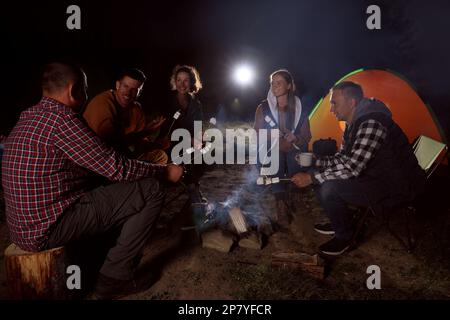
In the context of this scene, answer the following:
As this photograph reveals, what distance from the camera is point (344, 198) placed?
11.4 feet

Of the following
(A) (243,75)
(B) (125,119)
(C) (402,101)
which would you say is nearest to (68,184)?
(B) (125,119)

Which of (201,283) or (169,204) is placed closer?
(201,283)

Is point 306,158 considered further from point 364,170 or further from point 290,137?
point 290,137

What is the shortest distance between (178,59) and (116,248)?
463 inches

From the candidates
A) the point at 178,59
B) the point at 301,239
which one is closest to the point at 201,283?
the point at 301,239

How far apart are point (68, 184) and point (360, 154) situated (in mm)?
2896

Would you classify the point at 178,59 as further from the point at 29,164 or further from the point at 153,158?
the point at 29,164

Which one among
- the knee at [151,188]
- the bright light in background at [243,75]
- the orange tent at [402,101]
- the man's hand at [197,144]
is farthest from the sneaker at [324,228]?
the bright light in background at [243,75]

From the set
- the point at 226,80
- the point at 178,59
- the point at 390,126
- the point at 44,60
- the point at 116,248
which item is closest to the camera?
the point at 116,248

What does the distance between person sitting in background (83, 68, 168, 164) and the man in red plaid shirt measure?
123cm

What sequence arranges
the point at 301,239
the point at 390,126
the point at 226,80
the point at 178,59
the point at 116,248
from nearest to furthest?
the point at 116,248, the point at 390,126, the point at 301,239, the point at 178,59, the point at 226,80

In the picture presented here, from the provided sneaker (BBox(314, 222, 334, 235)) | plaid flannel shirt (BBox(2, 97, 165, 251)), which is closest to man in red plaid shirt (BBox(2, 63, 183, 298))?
plaid flannel shirt (BBox(2, 97, 165, 251))

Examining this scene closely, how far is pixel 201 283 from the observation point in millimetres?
2992

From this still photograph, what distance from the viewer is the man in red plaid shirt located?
222cm
